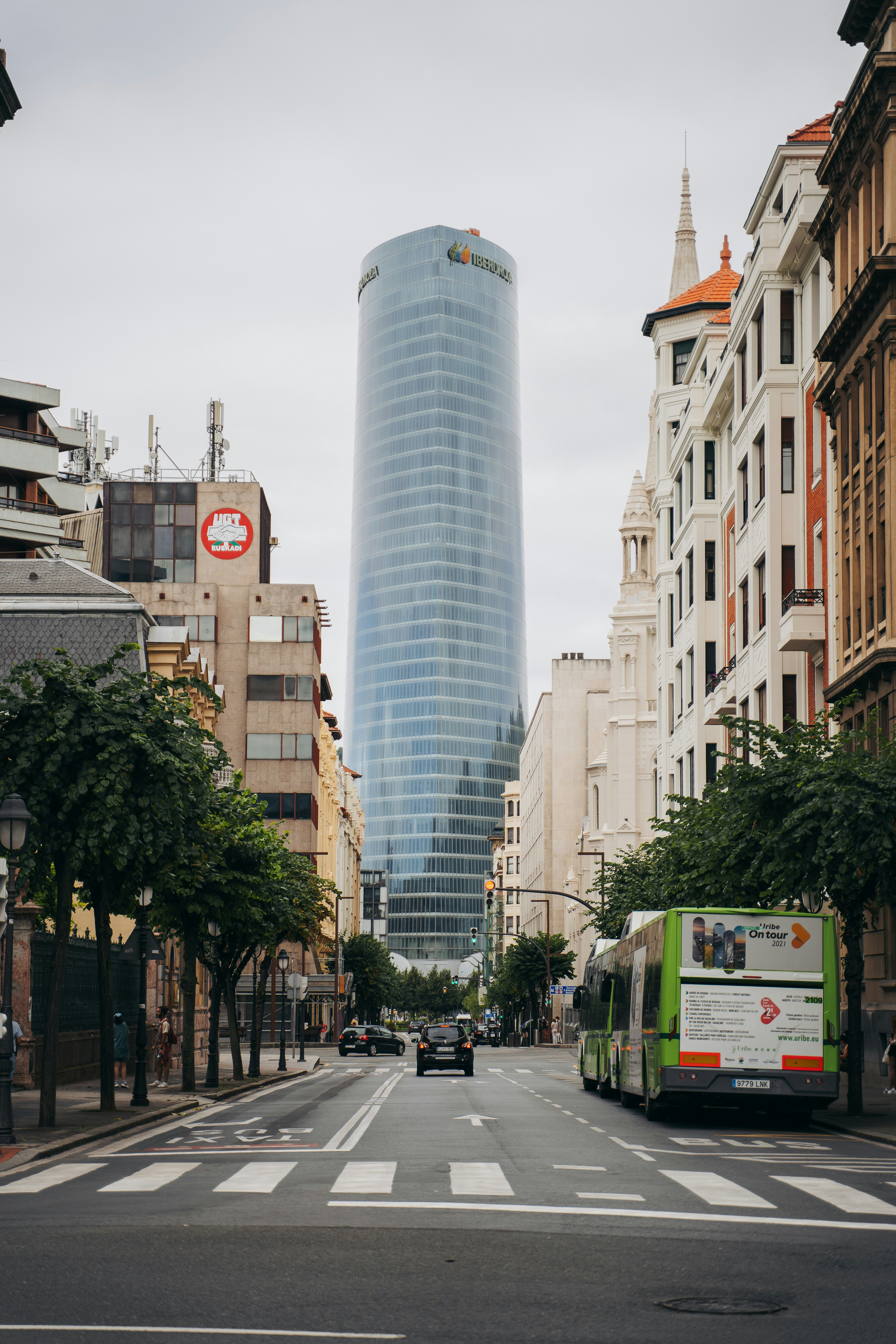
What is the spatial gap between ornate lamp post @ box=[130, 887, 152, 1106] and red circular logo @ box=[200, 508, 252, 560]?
Answer: 226ft

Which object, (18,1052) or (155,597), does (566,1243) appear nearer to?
(18,1052)

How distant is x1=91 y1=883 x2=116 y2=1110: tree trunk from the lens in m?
25.1

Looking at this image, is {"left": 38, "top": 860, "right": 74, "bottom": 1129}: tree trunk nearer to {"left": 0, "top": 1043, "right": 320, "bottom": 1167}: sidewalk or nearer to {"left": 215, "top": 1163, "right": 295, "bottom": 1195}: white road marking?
{"left": 0, "top": 1043, "right": 320, "bottom": 1167}: sidewalk

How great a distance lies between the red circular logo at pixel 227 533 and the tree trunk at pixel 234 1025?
55.5 metres

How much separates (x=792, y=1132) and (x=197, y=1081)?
1889 cm

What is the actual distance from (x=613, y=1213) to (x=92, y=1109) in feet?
49.2

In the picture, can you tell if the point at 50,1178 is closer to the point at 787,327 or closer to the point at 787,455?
the point at 787,455

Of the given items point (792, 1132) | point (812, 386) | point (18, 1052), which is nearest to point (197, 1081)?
point (18, 1052)

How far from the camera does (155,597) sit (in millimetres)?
93938

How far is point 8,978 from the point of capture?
18969mm

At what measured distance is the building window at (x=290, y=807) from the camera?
92.4 meters

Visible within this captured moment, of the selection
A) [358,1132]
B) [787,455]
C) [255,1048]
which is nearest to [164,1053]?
[255,1048]

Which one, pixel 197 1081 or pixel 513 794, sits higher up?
pixel 513 794

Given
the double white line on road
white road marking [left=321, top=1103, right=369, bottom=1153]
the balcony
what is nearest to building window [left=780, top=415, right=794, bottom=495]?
the balcony
